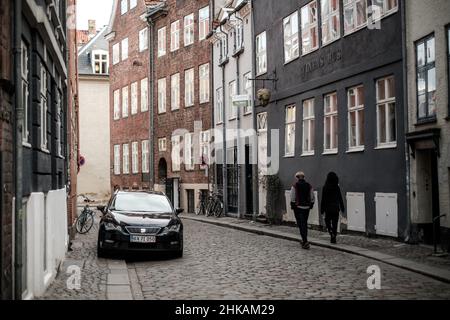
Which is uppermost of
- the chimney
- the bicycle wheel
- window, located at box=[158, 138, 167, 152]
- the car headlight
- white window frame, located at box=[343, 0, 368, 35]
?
the chimney

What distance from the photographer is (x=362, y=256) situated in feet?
47.9

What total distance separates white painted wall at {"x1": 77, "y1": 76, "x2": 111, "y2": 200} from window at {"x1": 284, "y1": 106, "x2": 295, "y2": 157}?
111ft

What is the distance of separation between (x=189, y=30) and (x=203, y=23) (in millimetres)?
1704

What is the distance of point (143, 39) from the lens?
43.8m

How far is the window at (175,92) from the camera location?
1526 inches

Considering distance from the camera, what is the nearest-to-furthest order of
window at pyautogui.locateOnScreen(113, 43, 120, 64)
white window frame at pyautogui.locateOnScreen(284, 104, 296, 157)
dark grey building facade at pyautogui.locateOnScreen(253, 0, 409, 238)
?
1. dark grey building facade at pyautogui.locateOnScreen(253, 0, 409, 238)
2. white window frame at pyautogui.locateOnScreen(284, 104, 296, 157)
3. window at pyautogui.locateOnScreen(113, 43, 120, 64)

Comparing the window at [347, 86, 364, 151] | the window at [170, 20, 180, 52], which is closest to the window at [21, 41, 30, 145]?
the window at [347, 86, 364, 151]

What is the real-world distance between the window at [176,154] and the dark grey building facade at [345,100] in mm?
12645

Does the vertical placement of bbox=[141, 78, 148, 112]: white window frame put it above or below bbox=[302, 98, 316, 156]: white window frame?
above

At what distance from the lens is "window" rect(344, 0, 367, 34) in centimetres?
1872

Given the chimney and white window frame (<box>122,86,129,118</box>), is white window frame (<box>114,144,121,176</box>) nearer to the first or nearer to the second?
white window frame (<box>122,86,129,118</box>)

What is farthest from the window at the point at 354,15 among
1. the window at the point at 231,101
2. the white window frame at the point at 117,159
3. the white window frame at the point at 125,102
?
the white window frame at the point at 117,159

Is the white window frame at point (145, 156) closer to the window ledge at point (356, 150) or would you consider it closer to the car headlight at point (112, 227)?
the window ledge at point (356, 150)

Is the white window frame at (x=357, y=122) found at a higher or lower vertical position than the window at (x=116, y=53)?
lower
